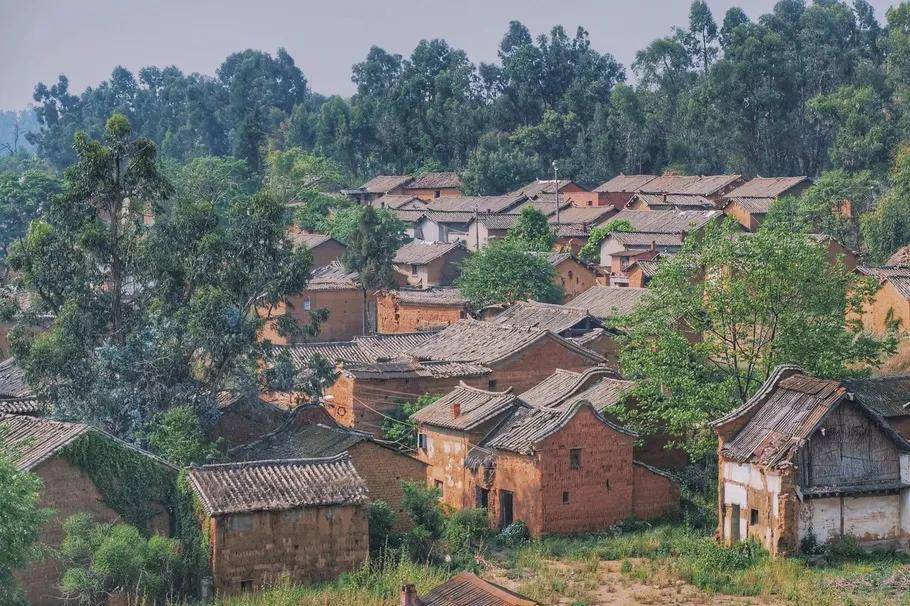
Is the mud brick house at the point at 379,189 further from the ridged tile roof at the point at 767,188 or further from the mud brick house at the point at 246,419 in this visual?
the mud brick house at the point at 246,419

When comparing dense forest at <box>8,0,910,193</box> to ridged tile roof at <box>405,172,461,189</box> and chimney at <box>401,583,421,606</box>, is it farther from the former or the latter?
chimney at <box>401,583,421,606</box>

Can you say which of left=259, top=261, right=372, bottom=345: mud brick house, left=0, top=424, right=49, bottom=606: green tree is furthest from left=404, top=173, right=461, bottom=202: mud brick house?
left=0, top=424, right=49, bottom=606: green tree

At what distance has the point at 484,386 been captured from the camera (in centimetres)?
3528

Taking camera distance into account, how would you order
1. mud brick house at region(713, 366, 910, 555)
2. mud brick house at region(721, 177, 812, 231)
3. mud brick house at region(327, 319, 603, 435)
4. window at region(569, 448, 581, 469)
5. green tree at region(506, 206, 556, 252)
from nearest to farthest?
mud brick house at region(713, 366, 910, 555) < window at region(569, 448, 581, 469) < mud brick house at region(327, 319, 603, 435) < green tree at region(506, 206, 556, 252) < mud brick house at region(721, 177, 812, 231)

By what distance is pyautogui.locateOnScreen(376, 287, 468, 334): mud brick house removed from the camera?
4659cm

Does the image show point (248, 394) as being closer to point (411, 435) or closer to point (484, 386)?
point (411, 435)

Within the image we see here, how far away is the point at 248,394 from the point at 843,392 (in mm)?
12708

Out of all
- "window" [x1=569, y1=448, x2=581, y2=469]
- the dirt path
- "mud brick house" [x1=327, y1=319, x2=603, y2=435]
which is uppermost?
"mud brick house" [x1=327, y1=319, x2=603, y2=435]

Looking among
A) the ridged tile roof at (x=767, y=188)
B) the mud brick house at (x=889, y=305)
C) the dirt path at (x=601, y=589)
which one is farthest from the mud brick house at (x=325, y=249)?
the dirt path at (x=601, y=589)

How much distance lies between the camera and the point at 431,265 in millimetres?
55406

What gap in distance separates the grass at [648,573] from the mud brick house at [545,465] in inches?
32.4

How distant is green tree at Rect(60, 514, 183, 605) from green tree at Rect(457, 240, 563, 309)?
2436 centimetres

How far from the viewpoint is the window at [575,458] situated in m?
27.6

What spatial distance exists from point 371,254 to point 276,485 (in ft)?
87.3
